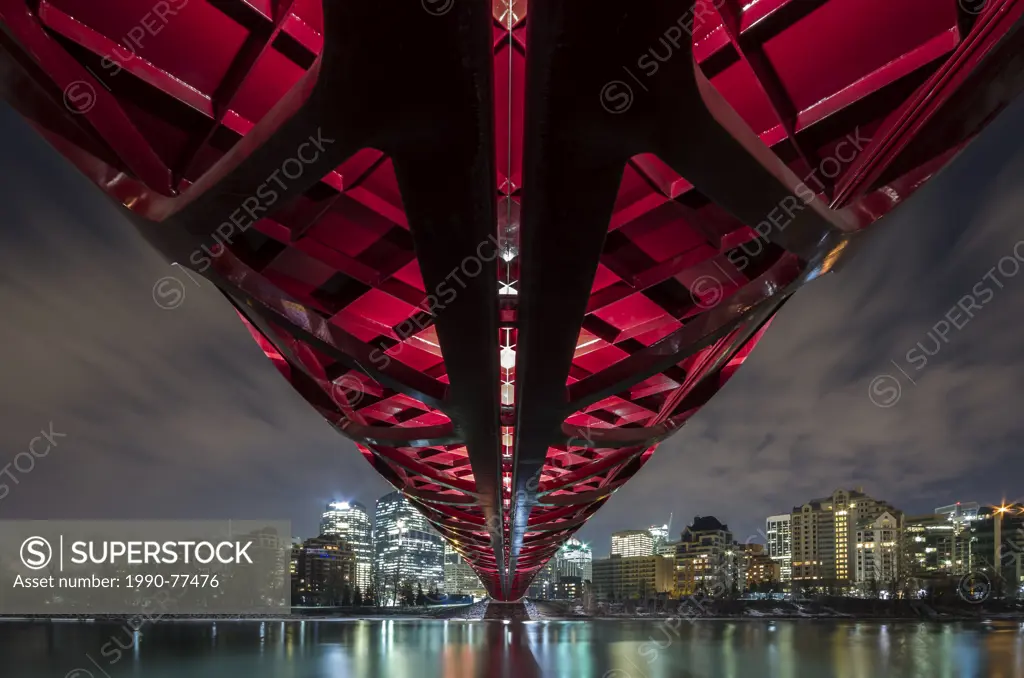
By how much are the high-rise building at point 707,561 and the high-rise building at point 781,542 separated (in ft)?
44.6

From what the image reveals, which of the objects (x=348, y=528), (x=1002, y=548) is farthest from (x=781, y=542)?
(x=348, y=528)

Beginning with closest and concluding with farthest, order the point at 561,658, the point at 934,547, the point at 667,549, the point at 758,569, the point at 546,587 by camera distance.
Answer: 1. the point at 561,658
2. the point at 934,547
3. the point at 758,569
4. the point at 667,549
5. the point at 546,587

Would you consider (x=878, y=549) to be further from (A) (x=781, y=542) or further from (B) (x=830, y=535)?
(A) (x=781, y=542)

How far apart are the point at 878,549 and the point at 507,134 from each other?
141607 millimetres

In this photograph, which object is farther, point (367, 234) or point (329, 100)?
point (367, 234)

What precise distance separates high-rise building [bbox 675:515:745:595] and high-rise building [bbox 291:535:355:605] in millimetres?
70477

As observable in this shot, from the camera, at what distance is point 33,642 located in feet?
196

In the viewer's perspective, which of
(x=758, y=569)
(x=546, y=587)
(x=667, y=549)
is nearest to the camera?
(x=758, y=569)

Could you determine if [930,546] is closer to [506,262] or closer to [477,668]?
[477,668]

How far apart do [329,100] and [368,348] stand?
5.27m

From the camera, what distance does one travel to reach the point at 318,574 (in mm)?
147625

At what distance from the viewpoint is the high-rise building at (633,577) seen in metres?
162

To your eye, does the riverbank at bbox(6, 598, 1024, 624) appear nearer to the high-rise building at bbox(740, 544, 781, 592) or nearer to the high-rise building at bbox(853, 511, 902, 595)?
the high-rise building at bbox(853, 511, 902, 595)

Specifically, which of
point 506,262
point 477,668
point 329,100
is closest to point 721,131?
point 329,100
